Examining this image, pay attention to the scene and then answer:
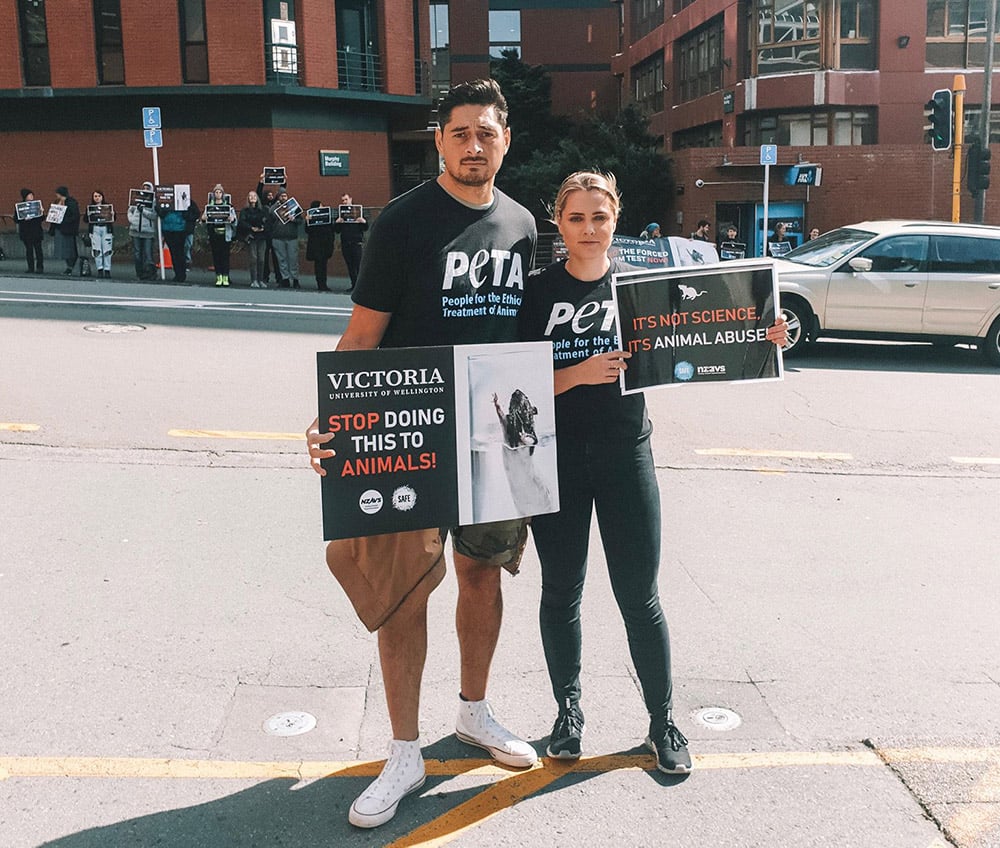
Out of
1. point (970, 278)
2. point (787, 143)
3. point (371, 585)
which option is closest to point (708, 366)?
point (371, 585)

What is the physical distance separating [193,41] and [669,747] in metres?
27.1

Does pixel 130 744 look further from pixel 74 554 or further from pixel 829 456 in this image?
pixel 829 456

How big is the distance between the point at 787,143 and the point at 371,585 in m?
32.5

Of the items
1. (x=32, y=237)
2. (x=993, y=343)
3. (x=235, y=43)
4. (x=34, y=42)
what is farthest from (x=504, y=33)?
(x=993, y=343)

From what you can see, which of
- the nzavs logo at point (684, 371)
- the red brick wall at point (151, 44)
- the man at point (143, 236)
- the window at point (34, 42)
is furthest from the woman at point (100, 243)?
the nzavs logo at point (684, 371)

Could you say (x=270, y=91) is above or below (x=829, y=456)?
above

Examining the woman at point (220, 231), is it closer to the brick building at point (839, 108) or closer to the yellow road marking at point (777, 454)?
the yellow road marking at point (777, 454)

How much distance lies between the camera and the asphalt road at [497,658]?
10.9ft

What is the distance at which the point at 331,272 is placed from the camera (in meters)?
26.7

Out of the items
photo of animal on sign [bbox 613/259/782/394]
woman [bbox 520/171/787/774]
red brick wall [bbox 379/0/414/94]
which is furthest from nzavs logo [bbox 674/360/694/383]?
red brick wall [bbox 379/0/414/94]

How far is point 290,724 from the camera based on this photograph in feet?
12.6

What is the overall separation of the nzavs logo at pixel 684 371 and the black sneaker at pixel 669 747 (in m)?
1.16

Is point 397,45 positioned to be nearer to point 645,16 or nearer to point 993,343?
point 645,16

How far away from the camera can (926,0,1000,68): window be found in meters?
31.5
